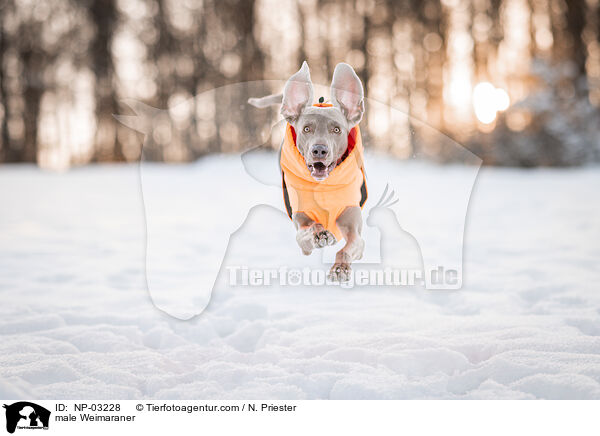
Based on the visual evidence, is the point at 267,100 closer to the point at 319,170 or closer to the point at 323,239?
the point at 319,170

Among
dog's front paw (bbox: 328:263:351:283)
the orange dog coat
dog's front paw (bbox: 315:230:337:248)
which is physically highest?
the orange dog coat

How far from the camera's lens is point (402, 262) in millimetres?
3123

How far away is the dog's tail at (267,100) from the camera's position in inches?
95.0

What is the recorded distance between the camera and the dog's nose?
187cm

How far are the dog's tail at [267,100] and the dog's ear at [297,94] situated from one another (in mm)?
375

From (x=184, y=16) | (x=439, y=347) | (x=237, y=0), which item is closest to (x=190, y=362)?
(x=439, y=347)

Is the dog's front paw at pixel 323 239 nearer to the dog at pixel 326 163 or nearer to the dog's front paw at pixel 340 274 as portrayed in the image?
the dog at pixel 326 163

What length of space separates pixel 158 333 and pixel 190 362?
0.38 m

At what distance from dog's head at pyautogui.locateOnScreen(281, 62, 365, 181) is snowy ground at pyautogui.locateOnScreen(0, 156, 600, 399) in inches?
25.5

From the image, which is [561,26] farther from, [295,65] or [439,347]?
[439,347]
